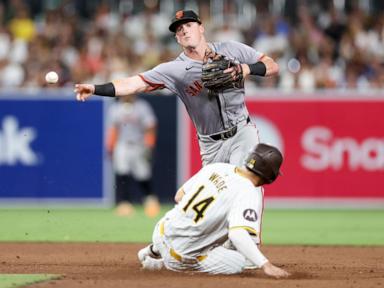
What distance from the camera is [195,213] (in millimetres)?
8062

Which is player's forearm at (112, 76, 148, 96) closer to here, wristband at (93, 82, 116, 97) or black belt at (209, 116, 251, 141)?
wristband at (93, 82, 116, 97)

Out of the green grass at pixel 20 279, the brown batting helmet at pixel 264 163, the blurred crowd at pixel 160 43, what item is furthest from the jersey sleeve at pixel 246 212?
the blurred crowd at pixel 160 43

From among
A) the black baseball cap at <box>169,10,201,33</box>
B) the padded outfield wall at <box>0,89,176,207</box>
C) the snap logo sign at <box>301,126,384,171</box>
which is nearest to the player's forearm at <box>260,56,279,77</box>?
the black baseball cap at <box>169,10,201,33</box>

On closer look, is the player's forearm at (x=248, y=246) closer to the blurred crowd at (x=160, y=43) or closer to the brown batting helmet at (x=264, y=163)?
the brown batting helmet at (x=264, y=163)

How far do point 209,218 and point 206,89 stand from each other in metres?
1.84

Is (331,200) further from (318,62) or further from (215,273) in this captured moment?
(215,273)

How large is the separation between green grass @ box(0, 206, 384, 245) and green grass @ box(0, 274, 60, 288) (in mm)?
3861

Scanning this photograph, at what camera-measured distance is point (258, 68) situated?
9336 millimetres

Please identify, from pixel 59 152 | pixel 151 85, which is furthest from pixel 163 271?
pixel 59 152

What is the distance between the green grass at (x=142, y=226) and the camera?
12.7 meters

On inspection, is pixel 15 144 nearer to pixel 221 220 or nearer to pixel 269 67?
pixel 269 67

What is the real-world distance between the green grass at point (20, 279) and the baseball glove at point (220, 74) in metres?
2.30

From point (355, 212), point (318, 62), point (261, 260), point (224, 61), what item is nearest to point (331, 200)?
point (355, 212)

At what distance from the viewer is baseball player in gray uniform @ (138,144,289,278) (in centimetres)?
773
